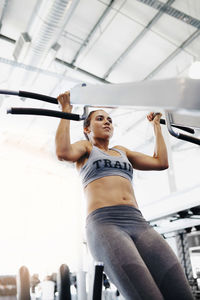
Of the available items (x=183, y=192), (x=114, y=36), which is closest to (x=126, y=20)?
(x=114, y=36)

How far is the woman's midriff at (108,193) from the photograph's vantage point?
122cm

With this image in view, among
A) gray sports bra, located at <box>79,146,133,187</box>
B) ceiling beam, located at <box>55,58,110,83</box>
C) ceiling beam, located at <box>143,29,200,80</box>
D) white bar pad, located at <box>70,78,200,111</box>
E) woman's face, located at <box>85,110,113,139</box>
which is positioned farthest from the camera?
ceiling beam, located at <box>55,58,110,83</box>

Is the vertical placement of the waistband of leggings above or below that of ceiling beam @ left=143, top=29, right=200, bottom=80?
below

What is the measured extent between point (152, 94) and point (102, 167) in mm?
727

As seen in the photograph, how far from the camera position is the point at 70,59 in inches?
210

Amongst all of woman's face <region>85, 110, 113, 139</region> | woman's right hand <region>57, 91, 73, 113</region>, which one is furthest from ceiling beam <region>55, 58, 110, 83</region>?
woman's right hand <region>57, 91, 73, 113</region>

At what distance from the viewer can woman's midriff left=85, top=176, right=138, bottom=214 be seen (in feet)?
4.01

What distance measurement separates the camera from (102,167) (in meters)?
1.31

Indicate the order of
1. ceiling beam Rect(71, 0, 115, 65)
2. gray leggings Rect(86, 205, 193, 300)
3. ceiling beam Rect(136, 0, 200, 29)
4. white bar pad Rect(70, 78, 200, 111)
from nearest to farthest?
white bar pad Rect(70, 78, 200, 111), gray leggings Rect(86, 205, 193, 300), ceiling beam Rect(136, 0, 200, 29), ceiling beam Rect(71, 0, 115, 65)

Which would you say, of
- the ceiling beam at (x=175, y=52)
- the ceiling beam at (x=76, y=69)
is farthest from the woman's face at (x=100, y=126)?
the ceiling beam at (x=76, y=69)

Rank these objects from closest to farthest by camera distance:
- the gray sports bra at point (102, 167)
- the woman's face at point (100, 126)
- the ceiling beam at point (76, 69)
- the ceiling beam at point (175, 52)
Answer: the gray sports bra at point (102, 167) < the woman's face at point (100, 126) < the ceiling beam at point (175, 52) < the ceiling beam at point (76, 69)

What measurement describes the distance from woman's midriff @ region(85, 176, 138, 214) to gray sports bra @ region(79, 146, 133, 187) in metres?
0.03

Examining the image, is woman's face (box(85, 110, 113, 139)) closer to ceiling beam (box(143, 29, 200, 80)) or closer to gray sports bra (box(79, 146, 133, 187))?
gray sports bra (box(79, 146, 133, 187))

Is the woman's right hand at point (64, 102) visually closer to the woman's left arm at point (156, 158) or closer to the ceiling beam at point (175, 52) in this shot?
the woman's left arm at point (156, 158)
